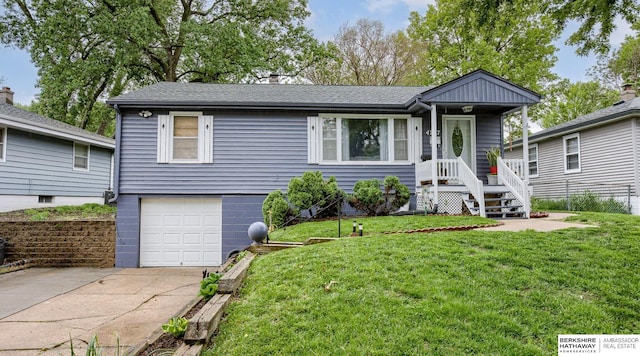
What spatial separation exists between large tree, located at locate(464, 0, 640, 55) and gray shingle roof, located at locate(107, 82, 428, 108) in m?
3.92

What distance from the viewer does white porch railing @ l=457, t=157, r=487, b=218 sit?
27.2ft

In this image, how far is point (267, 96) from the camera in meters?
10.3

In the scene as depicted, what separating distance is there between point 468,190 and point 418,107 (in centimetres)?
250

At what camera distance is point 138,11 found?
16219 mm

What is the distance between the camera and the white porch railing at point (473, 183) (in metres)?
8.28

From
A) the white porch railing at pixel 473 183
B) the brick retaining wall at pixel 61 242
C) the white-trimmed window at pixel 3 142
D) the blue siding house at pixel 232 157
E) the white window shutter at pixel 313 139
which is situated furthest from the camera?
the white-trimmed window at pixel 3 142

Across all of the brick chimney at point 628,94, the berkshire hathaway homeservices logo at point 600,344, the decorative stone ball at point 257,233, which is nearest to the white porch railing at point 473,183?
the decorative stone ball at point 257,233

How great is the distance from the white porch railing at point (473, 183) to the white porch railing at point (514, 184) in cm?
97

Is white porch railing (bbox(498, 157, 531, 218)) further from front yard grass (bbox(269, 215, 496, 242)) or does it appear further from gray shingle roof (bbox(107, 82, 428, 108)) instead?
gray shingle roof (bbox(107, 82, 428, 108))

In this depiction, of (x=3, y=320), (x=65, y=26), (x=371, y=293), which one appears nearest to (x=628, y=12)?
(x=371, y=293)

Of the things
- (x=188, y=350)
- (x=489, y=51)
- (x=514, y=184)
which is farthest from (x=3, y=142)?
(x=489, y=51)

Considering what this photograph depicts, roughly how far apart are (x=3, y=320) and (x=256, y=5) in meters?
19.4

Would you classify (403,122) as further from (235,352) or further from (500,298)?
(235,352)

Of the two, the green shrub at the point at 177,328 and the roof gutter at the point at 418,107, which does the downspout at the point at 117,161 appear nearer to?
the green shrub at the point at 177,328
